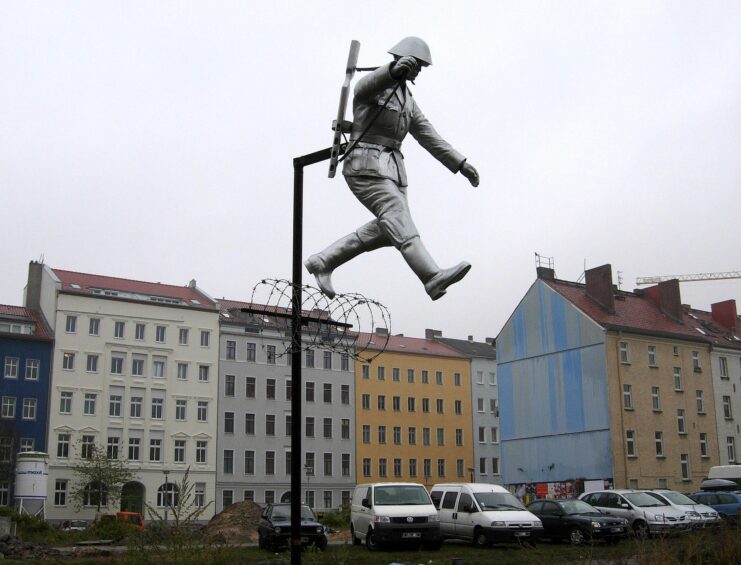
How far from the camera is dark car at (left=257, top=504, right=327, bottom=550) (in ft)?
77.0

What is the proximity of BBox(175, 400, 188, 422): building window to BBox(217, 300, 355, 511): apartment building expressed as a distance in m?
2.82

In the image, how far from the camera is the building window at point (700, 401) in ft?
174

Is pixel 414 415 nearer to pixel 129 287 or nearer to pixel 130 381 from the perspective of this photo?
pixel 130 381

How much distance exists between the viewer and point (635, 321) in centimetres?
5222

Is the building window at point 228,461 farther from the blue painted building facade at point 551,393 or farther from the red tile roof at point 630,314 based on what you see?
Result: the red tile roof at point 630,314

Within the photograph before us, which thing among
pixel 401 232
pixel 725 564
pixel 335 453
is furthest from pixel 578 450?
pixel 401 232

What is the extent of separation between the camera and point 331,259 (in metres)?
5.73

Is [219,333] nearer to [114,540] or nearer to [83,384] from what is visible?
[83,384]

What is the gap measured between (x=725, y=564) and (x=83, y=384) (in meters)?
54.8

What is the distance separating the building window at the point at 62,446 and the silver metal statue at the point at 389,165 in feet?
187

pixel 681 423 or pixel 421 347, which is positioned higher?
pixel 421 347

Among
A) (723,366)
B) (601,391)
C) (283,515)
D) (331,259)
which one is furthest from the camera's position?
(723,366)

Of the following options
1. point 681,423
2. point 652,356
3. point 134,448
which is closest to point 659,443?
point 681,423

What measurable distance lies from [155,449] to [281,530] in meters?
40.6
